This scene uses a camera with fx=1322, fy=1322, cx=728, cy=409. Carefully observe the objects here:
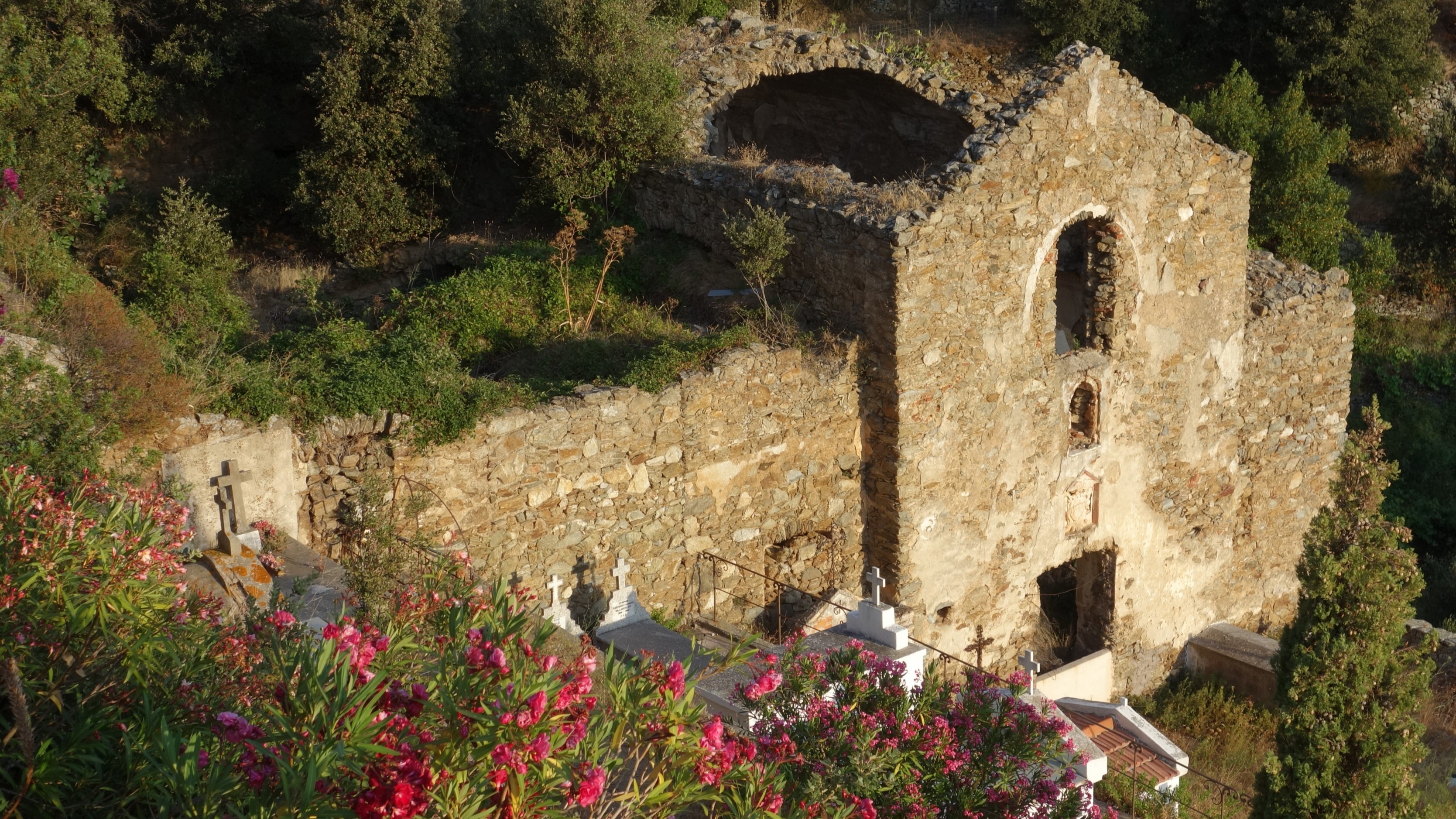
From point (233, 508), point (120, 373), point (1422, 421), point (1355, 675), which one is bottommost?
point (1422, 421)

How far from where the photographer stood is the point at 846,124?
1733cm

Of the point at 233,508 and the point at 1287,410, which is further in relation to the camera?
the point at 1287,410

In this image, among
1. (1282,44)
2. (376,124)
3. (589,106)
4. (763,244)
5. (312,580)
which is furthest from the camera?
(1282,44)

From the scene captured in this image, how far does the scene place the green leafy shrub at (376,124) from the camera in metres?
14.3

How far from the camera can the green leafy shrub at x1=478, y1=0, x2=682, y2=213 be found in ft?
43.9

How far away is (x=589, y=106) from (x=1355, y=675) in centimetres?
874

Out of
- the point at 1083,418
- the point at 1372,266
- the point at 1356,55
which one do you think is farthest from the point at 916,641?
the point at 1356,55

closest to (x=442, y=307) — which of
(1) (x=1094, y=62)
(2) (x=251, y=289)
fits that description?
(2) (x=251, y=289)

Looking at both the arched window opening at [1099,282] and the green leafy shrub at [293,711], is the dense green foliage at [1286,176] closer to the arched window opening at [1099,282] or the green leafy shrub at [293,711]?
the arched window opening at [1099,282]

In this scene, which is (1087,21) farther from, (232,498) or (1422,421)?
(232,498)

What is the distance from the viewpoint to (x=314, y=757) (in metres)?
3.77

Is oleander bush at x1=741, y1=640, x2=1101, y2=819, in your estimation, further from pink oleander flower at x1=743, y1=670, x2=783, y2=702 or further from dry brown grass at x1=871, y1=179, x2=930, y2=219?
dry brown grass at x1=871, y1=179, x2=930, y2=219

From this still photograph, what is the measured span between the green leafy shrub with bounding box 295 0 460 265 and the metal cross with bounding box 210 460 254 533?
6.27m

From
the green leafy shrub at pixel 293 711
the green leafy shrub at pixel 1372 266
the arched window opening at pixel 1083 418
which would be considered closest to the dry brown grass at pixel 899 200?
the arched window opening at pixel 1083 418
